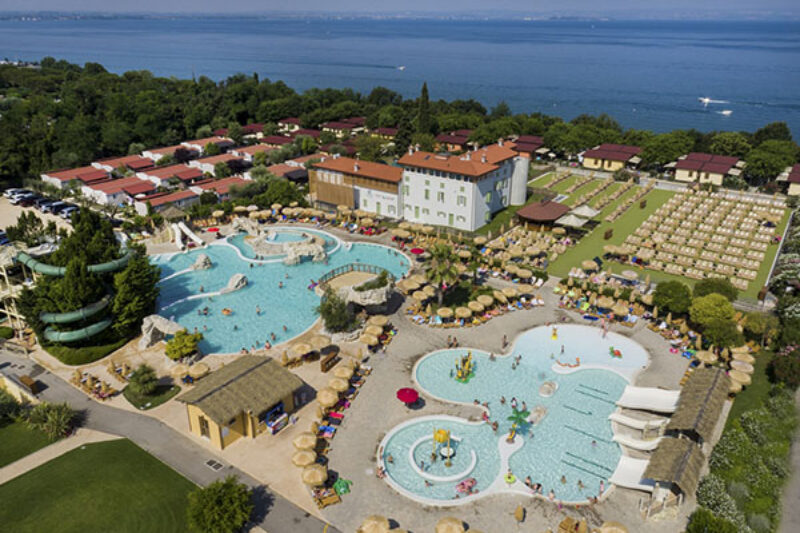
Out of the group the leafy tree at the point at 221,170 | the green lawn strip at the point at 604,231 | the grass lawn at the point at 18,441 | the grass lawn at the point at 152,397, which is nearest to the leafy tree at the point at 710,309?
the green lawn strip at the point at 604,231

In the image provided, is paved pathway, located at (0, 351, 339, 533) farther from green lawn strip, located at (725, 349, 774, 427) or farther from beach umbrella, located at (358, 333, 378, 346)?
green lawn strip, located at (725, 349, 774, 427)

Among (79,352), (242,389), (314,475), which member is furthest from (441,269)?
(79,352)

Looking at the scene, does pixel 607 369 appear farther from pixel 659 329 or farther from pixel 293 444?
pixel 293 444

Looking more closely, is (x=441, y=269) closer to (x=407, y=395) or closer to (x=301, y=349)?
(x=301, y=349)

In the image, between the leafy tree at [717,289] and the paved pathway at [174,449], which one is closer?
the paved pathway at [174,449]

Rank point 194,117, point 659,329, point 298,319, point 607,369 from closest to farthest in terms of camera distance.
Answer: point 607,369, point 659,329, point 298,319, point 194,117

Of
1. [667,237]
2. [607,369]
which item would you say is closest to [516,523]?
[607,369]

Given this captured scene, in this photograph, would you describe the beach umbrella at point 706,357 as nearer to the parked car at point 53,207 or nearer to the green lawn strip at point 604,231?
the green lawn strip at point 604,231
